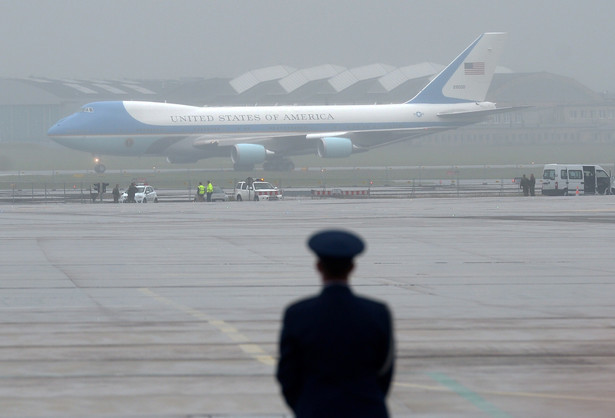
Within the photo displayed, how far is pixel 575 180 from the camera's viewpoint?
198ft

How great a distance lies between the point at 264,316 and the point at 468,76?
240 ft

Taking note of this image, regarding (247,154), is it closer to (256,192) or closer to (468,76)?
(256,192)

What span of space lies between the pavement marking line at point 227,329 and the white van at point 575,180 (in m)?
44.7

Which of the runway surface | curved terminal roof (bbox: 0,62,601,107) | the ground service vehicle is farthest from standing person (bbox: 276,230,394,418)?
curved terminal roof (bbox: 0,62,601,107)

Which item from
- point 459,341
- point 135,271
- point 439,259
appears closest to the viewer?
point 459,341

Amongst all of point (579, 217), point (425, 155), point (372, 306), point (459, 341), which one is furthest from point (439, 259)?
point (425, 155)

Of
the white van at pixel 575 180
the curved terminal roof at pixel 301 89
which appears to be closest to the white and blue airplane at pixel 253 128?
the white van at pixel 575 180

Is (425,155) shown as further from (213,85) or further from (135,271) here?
(135,271)

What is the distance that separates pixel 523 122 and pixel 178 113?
71539 mm

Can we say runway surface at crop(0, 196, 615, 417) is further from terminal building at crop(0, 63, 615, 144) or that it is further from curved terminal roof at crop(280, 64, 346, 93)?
curved terminal roof at crop(280, 64, 346, 93)

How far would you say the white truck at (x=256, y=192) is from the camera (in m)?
57.7

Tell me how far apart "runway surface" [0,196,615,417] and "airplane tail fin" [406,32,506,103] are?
50.7 metres

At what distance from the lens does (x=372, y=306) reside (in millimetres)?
5469

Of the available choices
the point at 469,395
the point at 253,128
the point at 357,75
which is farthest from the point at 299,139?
the point at 357,75
